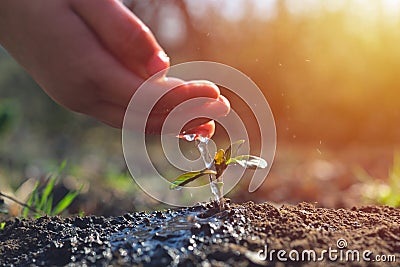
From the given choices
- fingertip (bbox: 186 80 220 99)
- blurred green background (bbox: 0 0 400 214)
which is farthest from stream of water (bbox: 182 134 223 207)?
blurred green background (bbox: 0 0 400 214)

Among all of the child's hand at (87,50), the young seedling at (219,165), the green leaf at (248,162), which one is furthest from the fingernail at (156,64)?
the green leaf at (248,162)

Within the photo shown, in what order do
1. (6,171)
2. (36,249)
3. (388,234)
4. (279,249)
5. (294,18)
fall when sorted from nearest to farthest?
(279,249), (388,234), (36,249), (6,171), (294,18)

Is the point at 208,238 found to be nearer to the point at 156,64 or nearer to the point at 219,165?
the point at 219,165

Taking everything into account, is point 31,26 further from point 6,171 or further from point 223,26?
point 223,26

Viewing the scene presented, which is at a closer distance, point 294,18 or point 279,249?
point 279,249

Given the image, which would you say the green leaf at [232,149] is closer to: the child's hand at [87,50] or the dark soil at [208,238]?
the dark soil at [208,238]

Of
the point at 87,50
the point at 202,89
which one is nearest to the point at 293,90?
the point at 202,89

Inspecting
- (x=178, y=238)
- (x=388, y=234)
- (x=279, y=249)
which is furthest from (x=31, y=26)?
(x=388, y=234)

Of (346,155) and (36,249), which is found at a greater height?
(346,155)
